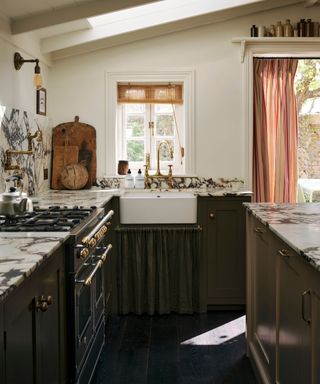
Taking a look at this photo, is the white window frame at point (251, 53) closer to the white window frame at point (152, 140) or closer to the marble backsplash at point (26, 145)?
the white window frame at point (152, 140)

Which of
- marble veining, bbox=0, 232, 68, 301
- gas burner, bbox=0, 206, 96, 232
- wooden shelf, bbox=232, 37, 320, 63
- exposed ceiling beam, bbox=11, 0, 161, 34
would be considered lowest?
marble veining, bbox=0, 232, 68, 301

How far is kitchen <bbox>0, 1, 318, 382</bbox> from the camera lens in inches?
180

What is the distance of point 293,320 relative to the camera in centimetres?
200

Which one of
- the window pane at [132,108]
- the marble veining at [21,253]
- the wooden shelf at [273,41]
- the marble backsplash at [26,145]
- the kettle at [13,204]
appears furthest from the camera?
the window pane at [132,108]

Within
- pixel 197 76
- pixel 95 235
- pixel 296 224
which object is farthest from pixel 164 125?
pixel 296 224

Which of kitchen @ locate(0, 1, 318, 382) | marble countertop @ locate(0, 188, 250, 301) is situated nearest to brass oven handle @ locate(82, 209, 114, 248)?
marble countertop @ locate(0, 188, 250, 301)

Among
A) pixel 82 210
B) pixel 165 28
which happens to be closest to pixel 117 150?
pixel 165 28

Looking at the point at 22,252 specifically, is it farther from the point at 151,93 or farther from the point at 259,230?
the point at 151,93

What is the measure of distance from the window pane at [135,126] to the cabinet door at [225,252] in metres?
1.21

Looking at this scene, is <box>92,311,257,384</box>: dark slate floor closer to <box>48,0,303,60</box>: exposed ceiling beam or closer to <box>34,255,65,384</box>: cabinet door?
<box>34,255,65,384</box>: cabinet door

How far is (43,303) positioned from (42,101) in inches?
111

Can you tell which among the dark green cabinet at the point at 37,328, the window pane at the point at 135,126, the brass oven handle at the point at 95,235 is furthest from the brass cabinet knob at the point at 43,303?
the window pane at the point at 135,126

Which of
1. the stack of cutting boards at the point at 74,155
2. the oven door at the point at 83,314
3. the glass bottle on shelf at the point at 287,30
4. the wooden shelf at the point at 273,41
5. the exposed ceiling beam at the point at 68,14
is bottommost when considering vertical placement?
the oven door at the point at 83,314

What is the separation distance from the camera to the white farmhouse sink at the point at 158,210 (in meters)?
3.99
